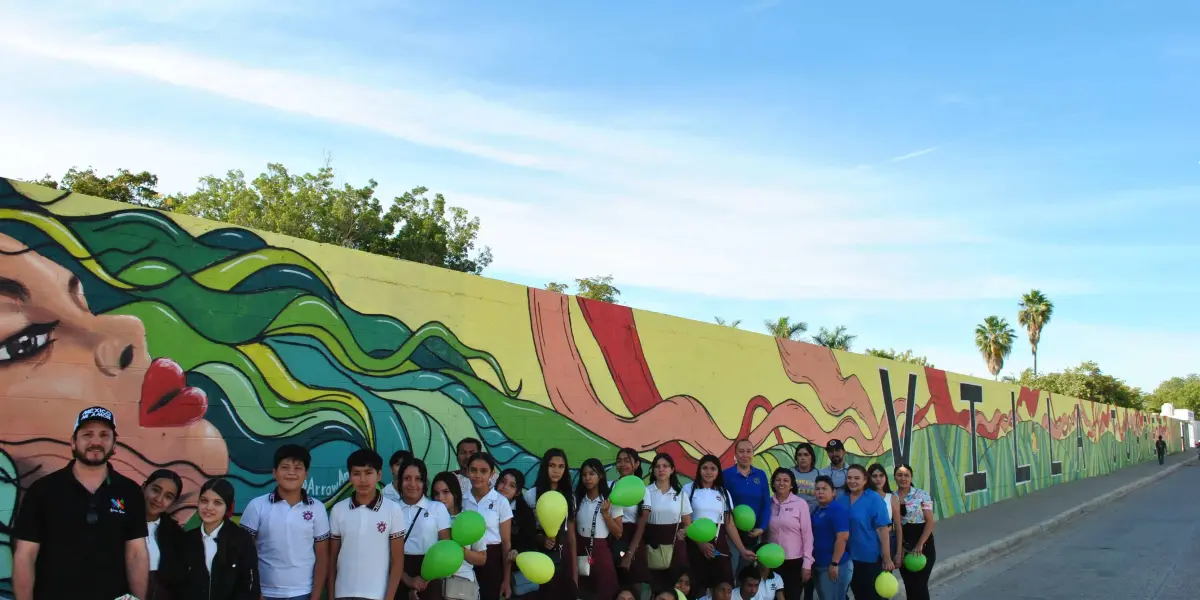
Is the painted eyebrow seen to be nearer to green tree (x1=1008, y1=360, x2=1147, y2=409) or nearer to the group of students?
the group of students

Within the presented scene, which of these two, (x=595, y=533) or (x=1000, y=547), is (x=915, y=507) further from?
(x=1000, y=547)

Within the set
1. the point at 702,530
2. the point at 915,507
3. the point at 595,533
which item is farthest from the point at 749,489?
the point at 595,533

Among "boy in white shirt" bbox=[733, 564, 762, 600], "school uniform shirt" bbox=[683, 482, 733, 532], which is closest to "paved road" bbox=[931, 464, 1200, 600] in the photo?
"boy in white shirt" bbox=[733, 564, 762, 600]

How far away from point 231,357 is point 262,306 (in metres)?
0.45

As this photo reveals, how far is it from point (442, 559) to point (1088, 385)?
67588mm

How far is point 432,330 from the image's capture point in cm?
777

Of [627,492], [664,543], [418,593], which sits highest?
[627,492]

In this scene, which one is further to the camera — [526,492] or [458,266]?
[458,266]

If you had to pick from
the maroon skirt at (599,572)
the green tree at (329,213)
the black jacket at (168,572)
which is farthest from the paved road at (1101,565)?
the green tree at (329,213)

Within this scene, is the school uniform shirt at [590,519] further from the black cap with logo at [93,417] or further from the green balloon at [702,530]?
the black cap with logo at [93,417]

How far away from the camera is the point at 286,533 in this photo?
16.3ft

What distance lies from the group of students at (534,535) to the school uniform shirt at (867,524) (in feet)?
0.03

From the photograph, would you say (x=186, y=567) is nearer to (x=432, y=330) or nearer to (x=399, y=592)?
(x=399, y=592)

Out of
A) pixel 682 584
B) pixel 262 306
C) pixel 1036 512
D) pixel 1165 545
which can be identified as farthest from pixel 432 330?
pixel 1036 512
